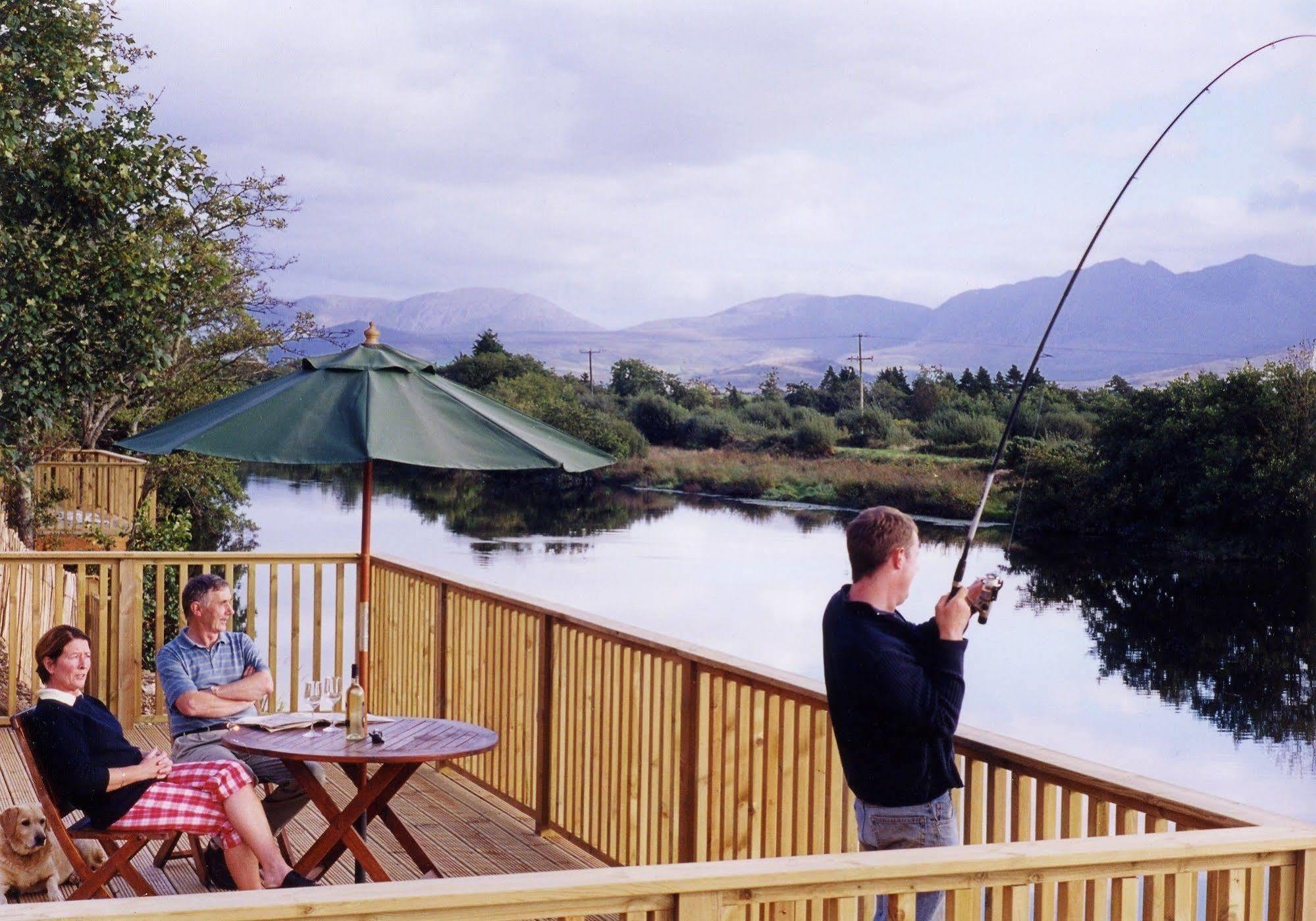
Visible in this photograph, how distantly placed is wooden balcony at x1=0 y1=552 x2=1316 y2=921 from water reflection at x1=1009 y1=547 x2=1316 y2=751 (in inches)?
972

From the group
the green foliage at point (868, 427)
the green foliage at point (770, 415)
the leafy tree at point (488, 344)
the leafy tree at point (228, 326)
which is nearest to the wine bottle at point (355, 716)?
the leafy tree at point (228, 326)

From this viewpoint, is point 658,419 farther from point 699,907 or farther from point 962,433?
point 699,907

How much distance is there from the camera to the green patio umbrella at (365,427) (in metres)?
4.33

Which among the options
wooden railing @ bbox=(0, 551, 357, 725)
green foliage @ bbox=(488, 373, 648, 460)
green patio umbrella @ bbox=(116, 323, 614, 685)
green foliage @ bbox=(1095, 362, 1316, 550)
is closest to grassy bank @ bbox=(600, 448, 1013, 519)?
green foliage @ bbox=(488, 373, 648, 460)

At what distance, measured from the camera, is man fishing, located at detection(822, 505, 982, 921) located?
8.96ft

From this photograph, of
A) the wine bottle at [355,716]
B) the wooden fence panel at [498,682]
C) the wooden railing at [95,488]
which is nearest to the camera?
the wine bottle at [355,716]

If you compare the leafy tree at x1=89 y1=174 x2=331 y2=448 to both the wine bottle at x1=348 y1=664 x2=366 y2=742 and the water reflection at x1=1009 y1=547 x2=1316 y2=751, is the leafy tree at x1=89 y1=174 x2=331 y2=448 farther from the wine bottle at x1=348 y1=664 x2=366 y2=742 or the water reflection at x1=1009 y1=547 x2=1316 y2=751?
the water reflection at x1=1009 y1=547 x2=1316 y2=751

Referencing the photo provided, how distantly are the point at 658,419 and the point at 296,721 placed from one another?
6238cm

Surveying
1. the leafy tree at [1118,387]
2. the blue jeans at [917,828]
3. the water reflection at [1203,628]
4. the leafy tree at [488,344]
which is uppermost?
the leafy tree at [488,344]

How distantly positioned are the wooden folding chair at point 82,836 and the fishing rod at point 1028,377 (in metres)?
2.56

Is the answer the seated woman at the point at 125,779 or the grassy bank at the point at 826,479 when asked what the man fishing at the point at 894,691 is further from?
the grassy bank at the point at 826,479

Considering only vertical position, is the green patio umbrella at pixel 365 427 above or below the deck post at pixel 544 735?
above

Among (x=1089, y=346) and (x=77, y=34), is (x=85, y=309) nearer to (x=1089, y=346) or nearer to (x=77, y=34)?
(x=77, y=34)

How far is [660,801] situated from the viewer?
4.68 meters
